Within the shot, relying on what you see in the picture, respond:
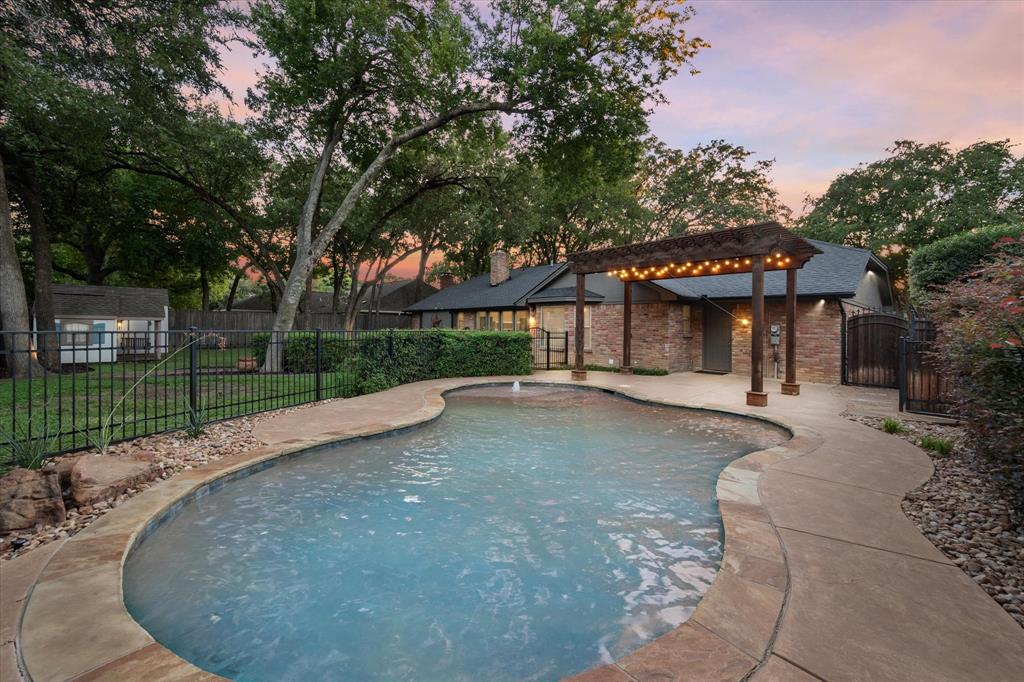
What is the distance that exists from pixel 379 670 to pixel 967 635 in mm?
3018

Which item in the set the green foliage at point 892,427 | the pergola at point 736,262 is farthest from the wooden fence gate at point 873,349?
the green foliage at point 892,427

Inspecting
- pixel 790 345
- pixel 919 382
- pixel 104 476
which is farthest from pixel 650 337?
pixel 104 476

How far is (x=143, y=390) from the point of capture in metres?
10.7

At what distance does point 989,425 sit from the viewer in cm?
358

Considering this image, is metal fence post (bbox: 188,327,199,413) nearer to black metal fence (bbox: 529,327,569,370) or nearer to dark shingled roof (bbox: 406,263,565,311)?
black metal fence (bbox: 529,327,569,370)

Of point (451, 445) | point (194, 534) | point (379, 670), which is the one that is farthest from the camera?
point (451, 445)

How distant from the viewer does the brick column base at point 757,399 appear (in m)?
9.62

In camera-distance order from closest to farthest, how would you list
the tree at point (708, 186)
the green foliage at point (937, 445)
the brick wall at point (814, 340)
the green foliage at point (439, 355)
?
the green foliage at point (937, 445)
the green foliage at point (439, 355)
the brick wall at point (814, 340)
the tree at point (708, 186)

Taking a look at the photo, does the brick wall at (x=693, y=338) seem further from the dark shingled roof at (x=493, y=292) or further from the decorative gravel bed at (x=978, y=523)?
the decorative gravel bed at (x=978, y=523)

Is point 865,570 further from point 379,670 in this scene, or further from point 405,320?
point 405,320

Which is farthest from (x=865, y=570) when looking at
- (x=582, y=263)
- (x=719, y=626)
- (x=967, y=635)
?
(x=582, y=263)

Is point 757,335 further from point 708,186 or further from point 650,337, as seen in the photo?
point 708,186

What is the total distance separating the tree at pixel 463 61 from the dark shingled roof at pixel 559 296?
606 centimetres

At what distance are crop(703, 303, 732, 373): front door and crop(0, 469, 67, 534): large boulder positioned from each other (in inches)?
691
